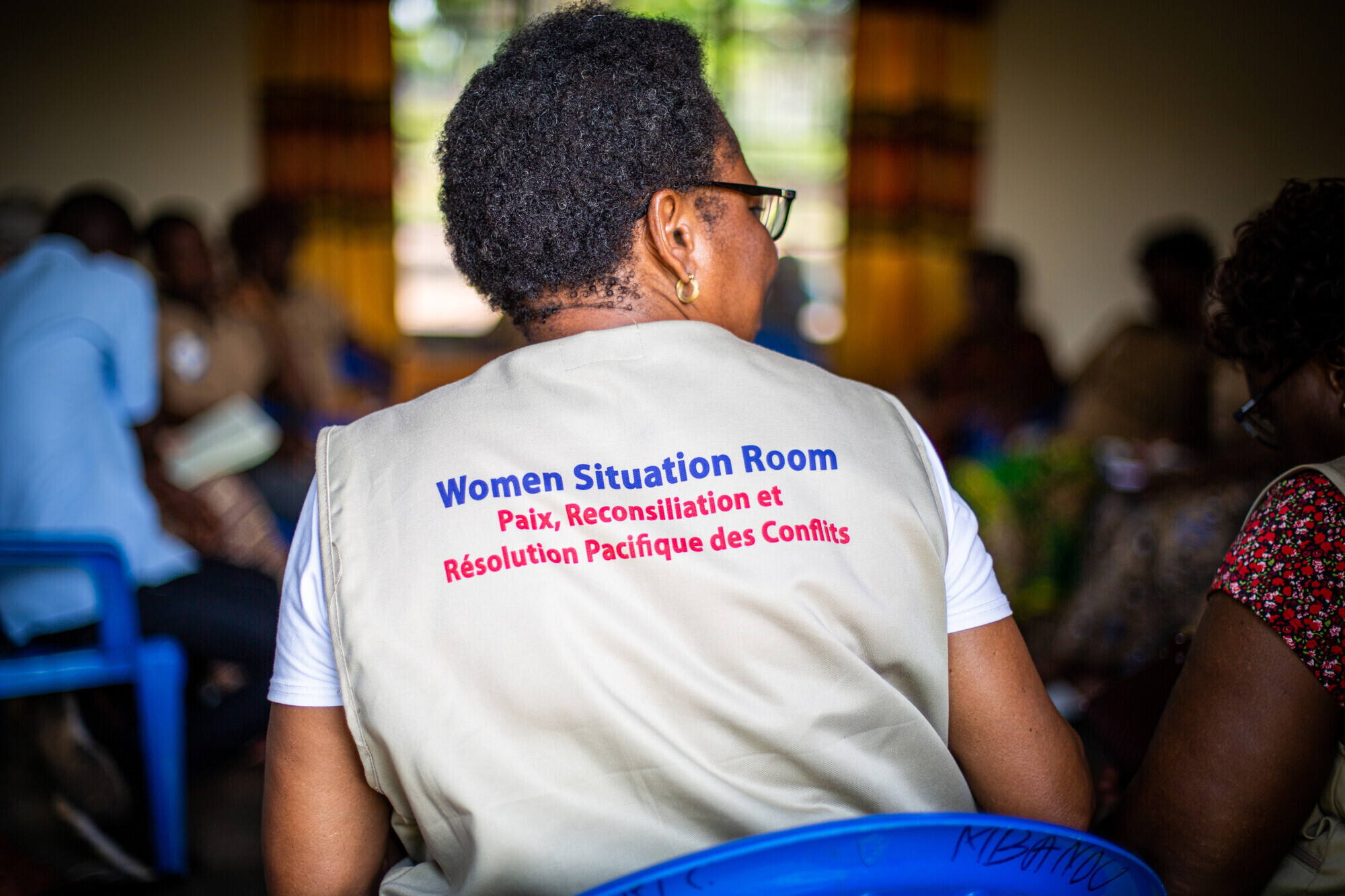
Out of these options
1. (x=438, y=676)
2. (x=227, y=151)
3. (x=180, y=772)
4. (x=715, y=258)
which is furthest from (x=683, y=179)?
(x=227, y=151)

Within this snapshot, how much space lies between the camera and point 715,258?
979 mm

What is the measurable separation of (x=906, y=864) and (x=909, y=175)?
18.3ft

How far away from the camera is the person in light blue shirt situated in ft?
6.51

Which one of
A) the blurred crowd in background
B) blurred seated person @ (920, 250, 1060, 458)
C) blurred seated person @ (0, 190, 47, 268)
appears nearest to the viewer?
the blurred crowd in background

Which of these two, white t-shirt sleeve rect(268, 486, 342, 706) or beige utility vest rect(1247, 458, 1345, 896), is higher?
white t-shirt sleeve rect(268, 486, 342, 706)

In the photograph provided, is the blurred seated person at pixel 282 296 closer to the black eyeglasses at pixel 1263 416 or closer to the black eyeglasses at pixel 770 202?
the black eyeglasses at pixel 770 202

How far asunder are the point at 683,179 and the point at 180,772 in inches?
68.8

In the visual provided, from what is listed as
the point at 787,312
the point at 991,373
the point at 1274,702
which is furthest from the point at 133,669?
the point at 787,312

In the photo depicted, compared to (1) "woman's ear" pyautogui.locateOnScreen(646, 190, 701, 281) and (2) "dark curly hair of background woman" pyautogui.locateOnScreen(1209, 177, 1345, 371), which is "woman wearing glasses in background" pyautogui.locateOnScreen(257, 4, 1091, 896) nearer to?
(1) "woman's ear" pyautogui.locateOnScreen(646, 190, 701, 281)

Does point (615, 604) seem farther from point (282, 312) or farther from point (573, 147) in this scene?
point (282, 312)

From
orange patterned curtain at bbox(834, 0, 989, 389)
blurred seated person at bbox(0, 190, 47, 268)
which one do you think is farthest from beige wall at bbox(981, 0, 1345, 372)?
blurred seated person at bbox(0, 190, 47, 268)

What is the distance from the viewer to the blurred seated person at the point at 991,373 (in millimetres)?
4121

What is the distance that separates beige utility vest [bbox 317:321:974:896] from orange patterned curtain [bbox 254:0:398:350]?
478 cm

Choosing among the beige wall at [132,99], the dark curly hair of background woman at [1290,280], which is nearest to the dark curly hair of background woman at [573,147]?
the dark curly hair of background woman at [1290,280]
